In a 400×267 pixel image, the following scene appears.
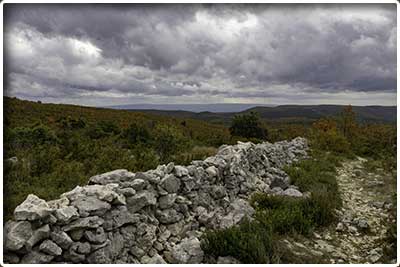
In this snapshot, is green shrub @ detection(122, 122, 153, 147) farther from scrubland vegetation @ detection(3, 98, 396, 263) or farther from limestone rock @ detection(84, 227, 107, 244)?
limestone rock @ detection(84, 227, 107, 244)

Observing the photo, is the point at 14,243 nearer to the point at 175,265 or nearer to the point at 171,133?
the point at 175,265

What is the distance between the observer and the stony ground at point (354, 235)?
574 cm

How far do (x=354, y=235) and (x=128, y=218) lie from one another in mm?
4693

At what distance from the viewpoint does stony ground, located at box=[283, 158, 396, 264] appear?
574 centimetres

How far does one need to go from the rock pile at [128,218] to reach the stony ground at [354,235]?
1379 mm

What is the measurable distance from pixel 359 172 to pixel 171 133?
8.93 m

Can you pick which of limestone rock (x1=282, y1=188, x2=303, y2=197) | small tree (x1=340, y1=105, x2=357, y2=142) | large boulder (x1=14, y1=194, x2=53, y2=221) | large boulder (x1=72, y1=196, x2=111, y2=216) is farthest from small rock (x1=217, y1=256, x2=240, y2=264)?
small tree (x1=340, y1=105, x2=357, y2=142)

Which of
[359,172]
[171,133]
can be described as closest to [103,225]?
[171,133]

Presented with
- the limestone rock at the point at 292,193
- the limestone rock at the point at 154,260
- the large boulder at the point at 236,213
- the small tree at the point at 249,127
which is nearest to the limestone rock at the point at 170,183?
the large boulder at the point at 236,213

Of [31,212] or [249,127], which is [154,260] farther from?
[249,127]

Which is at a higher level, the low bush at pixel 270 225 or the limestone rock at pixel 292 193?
the low bush at pixel 270 225

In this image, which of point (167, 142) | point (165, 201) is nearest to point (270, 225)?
point (165, 201)

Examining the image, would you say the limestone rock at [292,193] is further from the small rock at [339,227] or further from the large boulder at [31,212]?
the large boulder at [31,212]

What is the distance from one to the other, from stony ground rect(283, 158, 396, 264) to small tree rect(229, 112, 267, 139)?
16.3m
